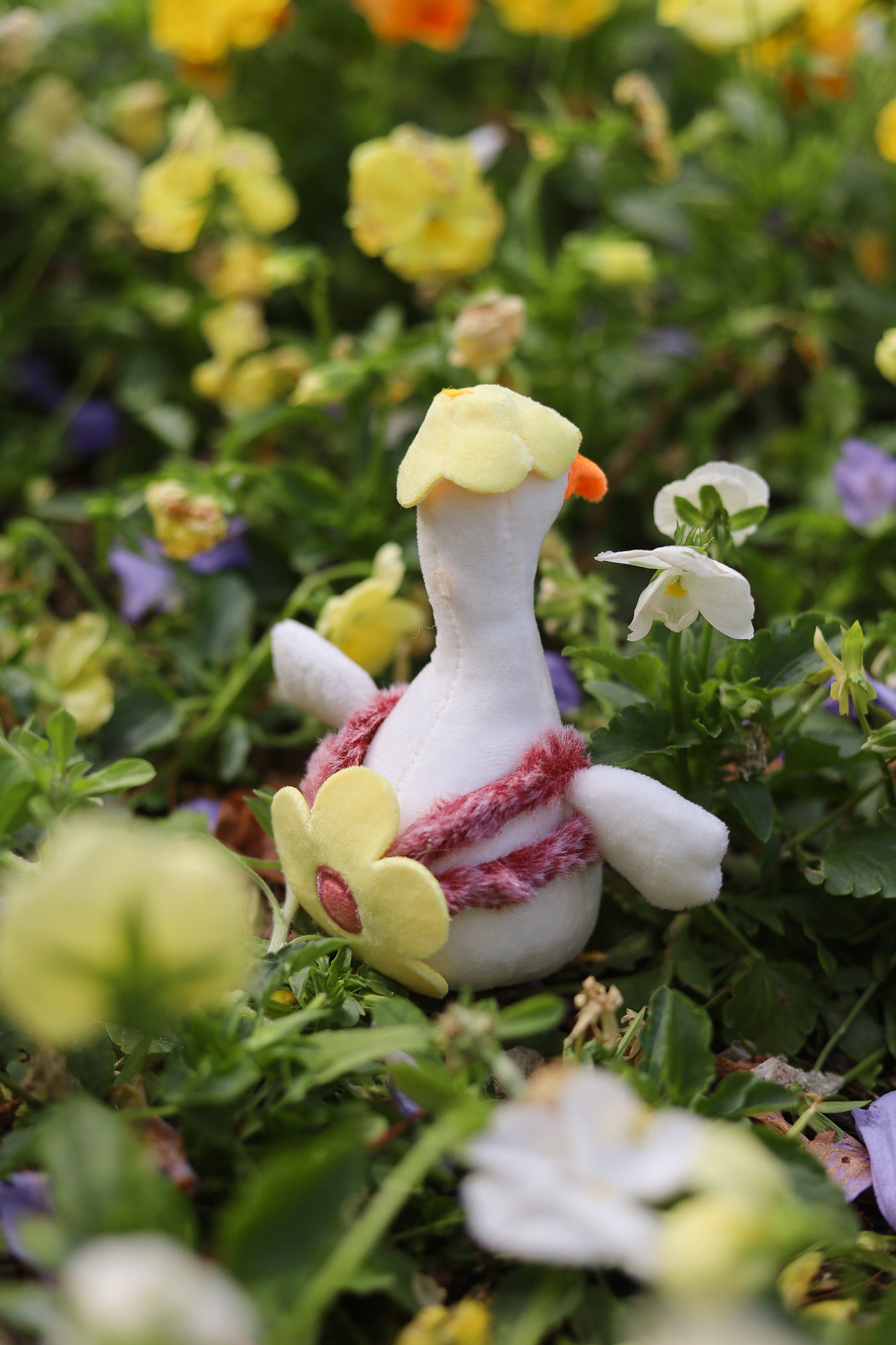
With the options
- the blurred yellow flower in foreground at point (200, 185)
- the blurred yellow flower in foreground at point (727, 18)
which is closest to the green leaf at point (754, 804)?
the blurred yellow flower in foreground at point (200, 185)

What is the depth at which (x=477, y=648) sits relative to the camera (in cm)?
74

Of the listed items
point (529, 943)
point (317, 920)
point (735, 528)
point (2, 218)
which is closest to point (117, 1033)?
point (317, 920)

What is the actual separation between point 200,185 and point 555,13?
2.06 feet

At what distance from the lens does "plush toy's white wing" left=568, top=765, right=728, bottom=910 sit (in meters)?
0.70

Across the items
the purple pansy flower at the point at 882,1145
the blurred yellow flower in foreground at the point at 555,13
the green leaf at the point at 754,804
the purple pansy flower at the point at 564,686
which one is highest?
the blurred yellow flower in foreground at the point at 555,13

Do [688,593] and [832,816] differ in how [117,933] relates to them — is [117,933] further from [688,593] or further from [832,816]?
[832,816]

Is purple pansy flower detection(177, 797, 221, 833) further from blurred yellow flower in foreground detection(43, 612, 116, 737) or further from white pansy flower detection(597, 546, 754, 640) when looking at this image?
white pansy flower detection(597, 546, 754, 640)

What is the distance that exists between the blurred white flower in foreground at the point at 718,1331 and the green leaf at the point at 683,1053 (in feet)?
0.65

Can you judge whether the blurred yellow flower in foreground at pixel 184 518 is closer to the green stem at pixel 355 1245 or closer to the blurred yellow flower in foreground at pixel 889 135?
the green stem at pixel 355 1245

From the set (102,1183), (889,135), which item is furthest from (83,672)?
(889,135)

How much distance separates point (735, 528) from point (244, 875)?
0.46 meters

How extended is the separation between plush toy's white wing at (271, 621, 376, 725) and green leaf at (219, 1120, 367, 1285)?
414mm

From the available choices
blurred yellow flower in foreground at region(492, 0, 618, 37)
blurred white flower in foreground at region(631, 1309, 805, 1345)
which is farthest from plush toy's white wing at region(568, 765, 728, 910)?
blurred yellow flower in foreground at region(492, 0, 618, 37)

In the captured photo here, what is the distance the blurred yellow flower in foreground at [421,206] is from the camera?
45.3 inches
